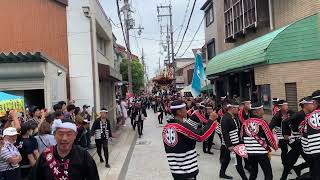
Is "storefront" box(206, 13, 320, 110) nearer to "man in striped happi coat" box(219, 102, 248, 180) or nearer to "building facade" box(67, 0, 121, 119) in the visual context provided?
"building facade" box(67, 0, 121, 119)

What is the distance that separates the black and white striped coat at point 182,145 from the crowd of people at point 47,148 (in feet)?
4.47

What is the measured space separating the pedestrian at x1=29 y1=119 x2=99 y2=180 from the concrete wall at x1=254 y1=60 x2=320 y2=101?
14.3 metres

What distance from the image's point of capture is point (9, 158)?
6.99 meters

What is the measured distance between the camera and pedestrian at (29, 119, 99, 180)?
13.8 feet

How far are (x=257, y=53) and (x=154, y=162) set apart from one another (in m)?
7.38

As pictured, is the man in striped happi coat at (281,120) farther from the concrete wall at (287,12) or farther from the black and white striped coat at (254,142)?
the concrete wall at (287,12)

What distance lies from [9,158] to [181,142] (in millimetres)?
2493

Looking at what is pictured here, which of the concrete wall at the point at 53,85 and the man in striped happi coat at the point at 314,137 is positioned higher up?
the concrete wall at the point at 53,85

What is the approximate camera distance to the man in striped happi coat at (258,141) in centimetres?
871

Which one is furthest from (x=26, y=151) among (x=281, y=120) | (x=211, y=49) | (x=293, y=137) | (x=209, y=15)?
(x=209, y=15)

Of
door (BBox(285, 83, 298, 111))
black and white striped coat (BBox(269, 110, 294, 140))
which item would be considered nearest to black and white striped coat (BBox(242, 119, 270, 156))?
black and white striped coat (BBox(269, 110, 294, 140))

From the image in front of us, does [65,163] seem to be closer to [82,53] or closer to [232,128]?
[232,128]

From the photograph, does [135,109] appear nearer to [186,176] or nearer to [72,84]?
[72,84]

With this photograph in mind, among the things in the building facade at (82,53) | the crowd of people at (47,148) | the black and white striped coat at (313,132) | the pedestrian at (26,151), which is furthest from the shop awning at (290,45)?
the pedestrian at (26,151)
